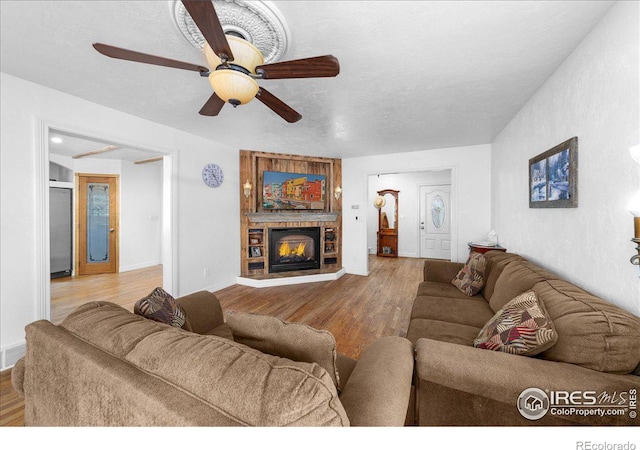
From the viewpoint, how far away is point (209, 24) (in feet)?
3.50

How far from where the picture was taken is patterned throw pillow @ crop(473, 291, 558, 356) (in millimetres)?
1106

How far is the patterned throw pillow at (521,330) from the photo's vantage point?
111 centimetres

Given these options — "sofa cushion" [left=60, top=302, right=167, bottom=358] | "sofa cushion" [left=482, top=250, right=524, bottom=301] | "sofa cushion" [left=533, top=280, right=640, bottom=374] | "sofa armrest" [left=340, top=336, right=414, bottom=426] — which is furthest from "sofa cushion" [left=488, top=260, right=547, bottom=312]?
"sofa cushion" [left=60, top=302, right=167, bottom=358]


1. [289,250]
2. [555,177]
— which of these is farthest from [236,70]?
[289,250]

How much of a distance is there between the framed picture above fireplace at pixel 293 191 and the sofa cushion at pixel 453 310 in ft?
10.4

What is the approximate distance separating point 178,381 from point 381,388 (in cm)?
67

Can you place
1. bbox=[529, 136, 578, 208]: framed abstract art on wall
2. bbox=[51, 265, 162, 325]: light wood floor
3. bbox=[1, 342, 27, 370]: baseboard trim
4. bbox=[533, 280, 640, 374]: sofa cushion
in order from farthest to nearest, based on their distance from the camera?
1. bbox=[51, 265, 162, 325]: light wood floor
2. bbox=[1, 342, 27, 370]: baseboard trim
3. bbox=[529, 136, 578, 208]: framed abstract art on wall
4. bbox=[533, 280, 640, 374]: sofa cushion

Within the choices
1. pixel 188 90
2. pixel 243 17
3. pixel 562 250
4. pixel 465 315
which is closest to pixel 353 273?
pixel 465 315

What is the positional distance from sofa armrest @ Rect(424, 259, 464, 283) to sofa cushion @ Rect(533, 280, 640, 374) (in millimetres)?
1663

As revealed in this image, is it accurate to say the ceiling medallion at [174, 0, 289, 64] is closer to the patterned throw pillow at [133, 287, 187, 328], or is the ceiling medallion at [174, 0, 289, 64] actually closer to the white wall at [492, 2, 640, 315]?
the patterned throw pillow at [133, 287, 187, 328]

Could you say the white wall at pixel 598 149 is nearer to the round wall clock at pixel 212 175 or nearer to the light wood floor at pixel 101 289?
the round wall clock at pixel 212 175

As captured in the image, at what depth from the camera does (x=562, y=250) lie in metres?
1.87

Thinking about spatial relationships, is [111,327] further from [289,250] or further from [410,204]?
[410,204]

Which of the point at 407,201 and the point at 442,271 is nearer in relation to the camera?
the point at 442,271
